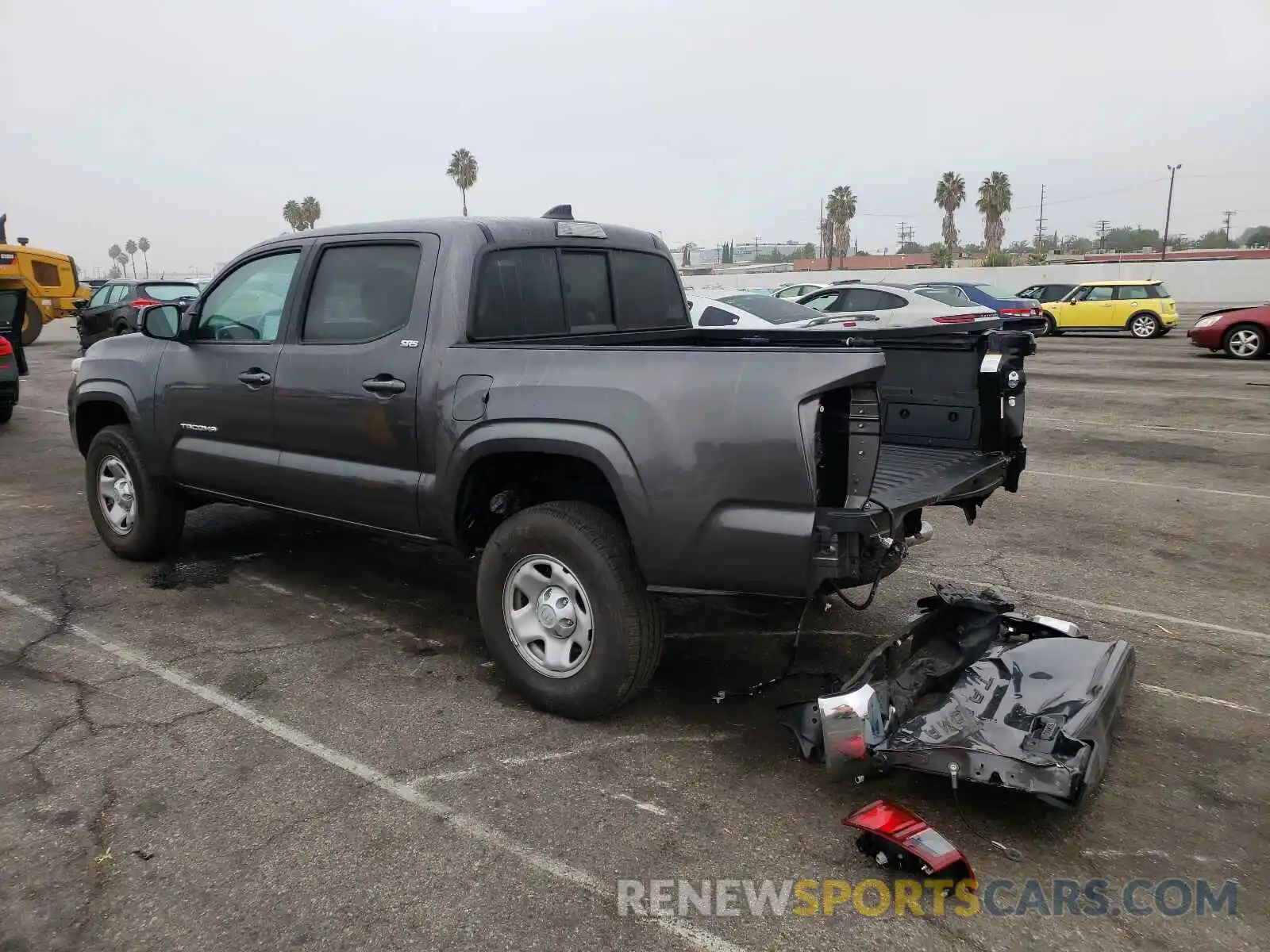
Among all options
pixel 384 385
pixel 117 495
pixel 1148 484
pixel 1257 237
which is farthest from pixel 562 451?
pixel 1257 237

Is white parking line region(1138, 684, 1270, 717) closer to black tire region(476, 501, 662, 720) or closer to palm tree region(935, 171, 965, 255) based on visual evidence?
black tire region(476, 501, 662, 720)

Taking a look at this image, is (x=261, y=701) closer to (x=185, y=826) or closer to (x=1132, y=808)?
(x=185, y=826)

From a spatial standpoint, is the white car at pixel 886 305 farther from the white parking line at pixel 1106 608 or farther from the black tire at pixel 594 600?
the black tire at pixel 594 600

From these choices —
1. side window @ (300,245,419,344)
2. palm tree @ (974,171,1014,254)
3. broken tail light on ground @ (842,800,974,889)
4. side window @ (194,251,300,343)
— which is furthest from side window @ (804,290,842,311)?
palm tree @ (974,171,1014,254)

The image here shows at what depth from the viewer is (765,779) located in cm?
328

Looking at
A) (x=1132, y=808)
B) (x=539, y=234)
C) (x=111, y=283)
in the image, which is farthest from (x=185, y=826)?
(x=111, y=283)

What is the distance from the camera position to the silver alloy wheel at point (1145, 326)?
2525 cm

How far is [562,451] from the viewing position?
3.53m

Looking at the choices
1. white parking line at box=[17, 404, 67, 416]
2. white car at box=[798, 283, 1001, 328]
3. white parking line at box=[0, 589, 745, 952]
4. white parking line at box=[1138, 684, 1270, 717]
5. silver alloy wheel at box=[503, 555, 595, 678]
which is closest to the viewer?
white parking line at box=[0, 589, 745, 952]

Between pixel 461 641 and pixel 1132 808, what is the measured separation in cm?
296

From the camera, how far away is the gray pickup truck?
315cm

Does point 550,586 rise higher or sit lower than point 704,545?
lower

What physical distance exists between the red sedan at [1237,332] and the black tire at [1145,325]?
20.6 feet

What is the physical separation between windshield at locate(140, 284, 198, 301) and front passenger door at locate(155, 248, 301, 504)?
1594 centimetres
